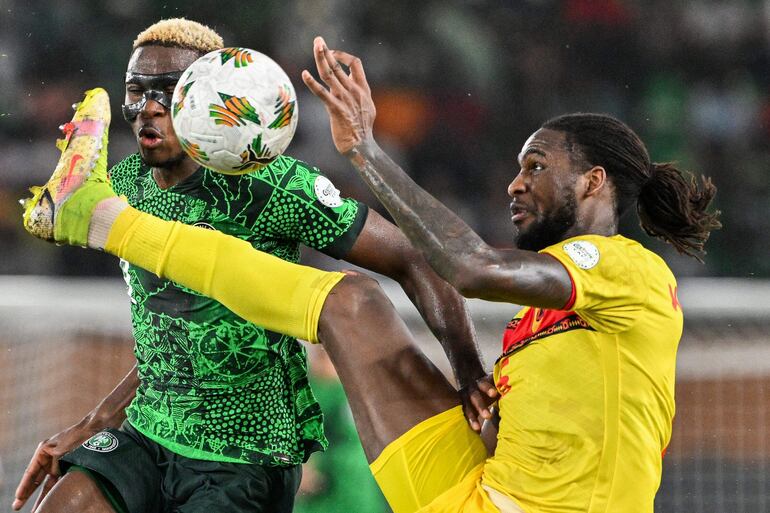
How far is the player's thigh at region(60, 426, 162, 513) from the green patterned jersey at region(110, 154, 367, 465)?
83 millimetres

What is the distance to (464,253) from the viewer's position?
2.54 m

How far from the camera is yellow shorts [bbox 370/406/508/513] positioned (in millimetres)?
2914

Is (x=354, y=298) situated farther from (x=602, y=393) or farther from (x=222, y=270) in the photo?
(x=602, y=393)

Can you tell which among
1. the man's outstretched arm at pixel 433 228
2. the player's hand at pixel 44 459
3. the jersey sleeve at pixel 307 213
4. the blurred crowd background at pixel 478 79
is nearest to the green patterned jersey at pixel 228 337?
the jersey sleeve at pixel 307 213

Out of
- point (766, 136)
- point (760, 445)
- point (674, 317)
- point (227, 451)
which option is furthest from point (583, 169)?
point (766, 136)

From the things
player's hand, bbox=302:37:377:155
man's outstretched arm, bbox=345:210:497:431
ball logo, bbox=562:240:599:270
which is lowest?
man's outstretched arm, bbox=345:210:497:431

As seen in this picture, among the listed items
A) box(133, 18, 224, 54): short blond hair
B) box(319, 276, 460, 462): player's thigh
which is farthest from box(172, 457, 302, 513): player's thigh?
box(133, 18, 224, 54): short blond hair

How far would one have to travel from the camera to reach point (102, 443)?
306 cm

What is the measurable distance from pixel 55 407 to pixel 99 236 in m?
2.92

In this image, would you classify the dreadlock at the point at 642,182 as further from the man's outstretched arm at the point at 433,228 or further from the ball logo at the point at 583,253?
the man's outstretched arm at the point at 433,228

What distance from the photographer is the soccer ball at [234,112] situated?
2.73 metres

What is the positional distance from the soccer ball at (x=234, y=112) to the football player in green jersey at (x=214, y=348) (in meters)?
0.29

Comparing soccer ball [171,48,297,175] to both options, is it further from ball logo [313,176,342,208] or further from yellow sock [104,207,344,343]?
ball logo [313,176,342,208]

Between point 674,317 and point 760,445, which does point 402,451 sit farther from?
point 760,445
